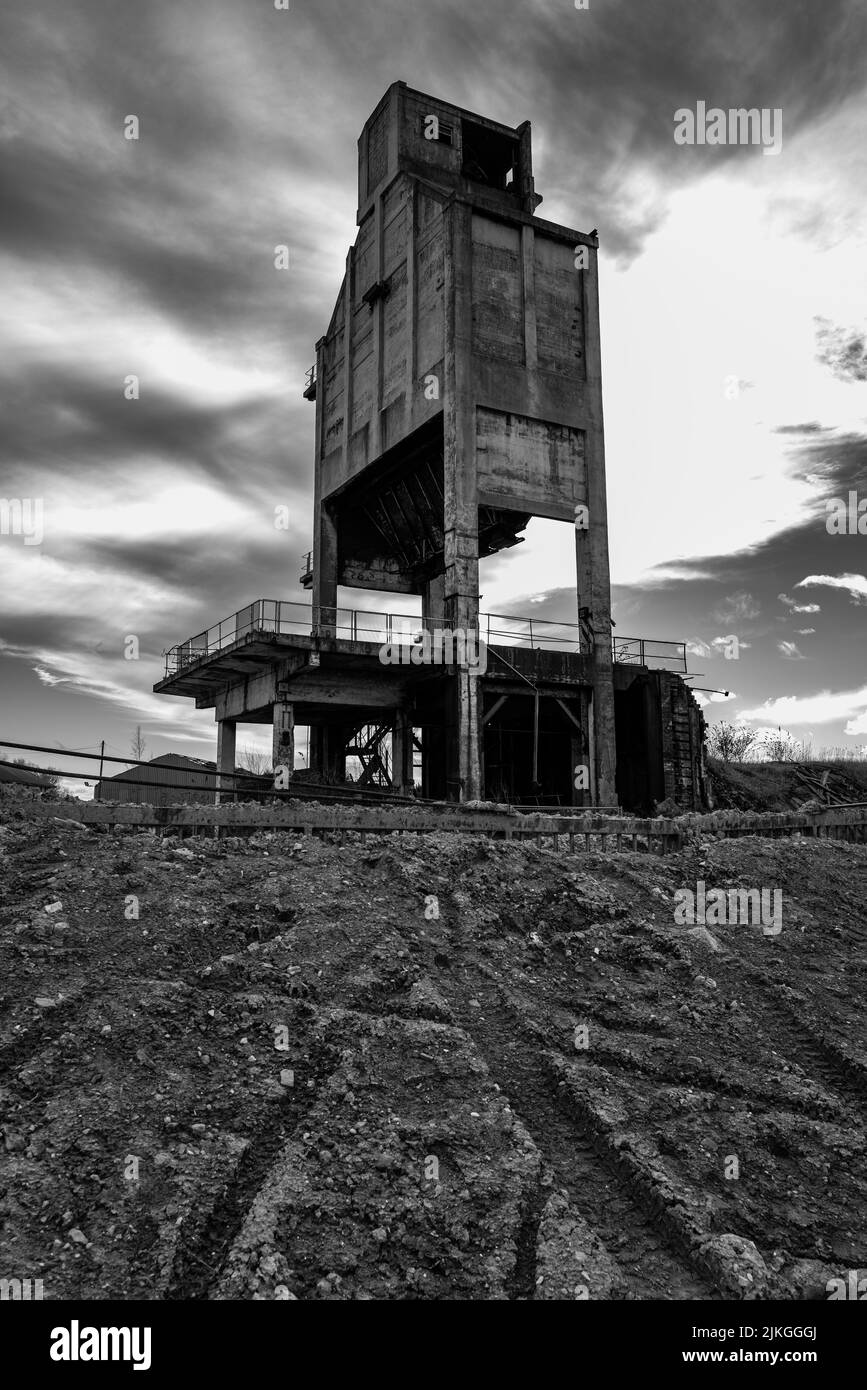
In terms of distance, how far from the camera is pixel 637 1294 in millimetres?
4141

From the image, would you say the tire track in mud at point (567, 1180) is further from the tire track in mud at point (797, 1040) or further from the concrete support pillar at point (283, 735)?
the concrete support pillar at point (283, 735)

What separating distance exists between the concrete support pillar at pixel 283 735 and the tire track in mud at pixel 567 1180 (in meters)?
18.4

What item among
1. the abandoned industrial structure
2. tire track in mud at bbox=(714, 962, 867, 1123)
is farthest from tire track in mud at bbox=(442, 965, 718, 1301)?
the abandoned industrial structure

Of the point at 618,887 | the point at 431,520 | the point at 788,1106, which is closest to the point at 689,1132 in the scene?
the point at 788,1106

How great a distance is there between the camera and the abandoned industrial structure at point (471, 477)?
23.8 m

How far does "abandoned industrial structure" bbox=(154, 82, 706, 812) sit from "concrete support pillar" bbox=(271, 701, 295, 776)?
0.06 metres

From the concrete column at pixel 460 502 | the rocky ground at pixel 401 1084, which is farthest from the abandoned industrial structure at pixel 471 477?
the rocky ground at pixel 401 1084

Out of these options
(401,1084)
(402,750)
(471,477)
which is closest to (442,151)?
(471,477)

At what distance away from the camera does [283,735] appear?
24.6 m

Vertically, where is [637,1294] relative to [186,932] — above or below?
below

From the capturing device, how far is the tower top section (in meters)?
27.5

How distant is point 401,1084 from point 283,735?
1962cm
